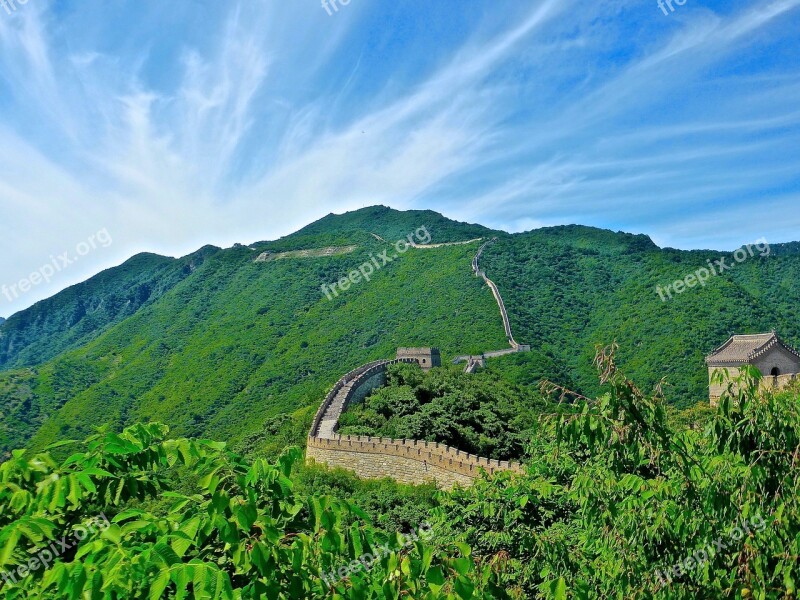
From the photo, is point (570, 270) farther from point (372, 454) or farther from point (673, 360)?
point (372, 454)

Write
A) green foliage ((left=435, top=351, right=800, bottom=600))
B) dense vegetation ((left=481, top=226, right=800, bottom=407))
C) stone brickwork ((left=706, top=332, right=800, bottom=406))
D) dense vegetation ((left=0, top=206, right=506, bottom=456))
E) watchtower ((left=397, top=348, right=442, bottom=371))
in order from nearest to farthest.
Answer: green foliage ((left=435, top=351, right=800, bottom=600)) < stone brickwork ((left=706, top=332, right=800, bottom=406)) < watchtower ((left=397, top=348, right=442, bottom=371)) < dense vegetation ((left=481, top=226, right=800, bottom=407)) < dense vegetation ((left=0, top=206, right=506, bottom=456))

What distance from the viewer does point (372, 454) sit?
22.7 meters

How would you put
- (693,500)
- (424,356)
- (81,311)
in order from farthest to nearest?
(81,311) → (424,356) → (693,500)

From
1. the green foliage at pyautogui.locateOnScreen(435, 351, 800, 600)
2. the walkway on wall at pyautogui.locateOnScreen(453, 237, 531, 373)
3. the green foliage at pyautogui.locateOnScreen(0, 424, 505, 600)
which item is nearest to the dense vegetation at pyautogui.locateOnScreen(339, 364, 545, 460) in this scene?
the walkway on wall at pyautogui.locateOnScreen(453, 237, 531, 373)

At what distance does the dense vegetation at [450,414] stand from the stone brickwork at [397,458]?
156 cm

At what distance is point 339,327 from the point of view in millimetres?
59500

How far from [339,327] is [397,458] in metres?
37.9

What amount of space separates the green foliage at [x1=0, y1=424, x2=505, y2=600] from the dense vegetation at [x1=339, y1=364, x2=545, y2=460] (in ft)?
61.0

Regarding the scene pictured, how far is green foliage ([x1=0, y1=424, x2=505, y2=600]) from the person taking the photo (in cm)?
286

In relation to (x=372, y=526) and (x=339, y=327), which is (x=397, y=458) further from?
(x=339, y=327)

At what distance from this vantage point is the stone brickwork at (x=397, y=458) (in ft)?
65.7

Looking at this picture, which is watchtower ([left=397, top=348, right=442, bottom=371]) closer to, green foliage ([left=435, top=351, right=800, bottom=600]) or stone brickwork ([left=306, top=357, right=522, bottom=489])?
stone brickwork ([left=306, top=357, right=522, bottom=489])

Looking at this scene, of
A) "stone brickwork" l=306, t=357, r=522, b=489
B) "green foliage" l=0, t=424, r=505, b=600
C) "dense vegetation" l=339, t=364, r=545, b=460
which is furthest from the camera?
"dense vegetation" l=339, t=364, r=545, b=460

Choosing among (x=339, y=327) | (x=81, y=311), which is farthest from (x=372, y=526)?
(x=81, y=311)
